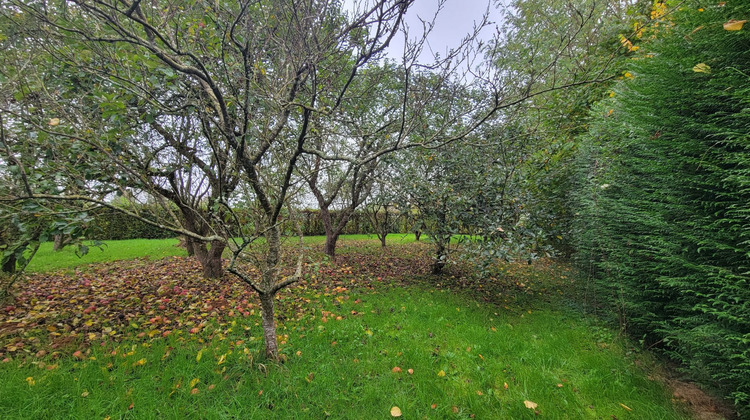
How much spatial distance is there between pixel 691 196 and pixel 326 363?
4063mm

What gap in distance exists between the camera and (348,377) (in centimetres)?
252

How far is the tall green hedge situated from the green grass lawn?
0.54 meters

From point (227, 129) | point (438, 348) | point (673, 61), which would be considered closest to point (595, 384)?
point (438, 348)

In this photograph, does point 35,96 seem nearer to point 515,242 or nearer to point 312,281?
point 312,281

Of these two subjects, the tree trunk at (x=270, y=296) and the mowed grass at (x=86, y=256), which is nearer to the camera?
the tree trunk at (x=270, y=296)

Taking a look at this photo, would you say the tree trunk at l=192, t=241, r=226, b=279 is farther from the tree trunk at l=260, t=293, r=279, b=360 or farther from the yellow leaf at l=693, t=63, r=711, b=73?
the yellow leaf at l=693, t=63, r=711, b=73

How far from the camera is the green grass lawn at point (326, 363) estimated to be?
2156 millimetres

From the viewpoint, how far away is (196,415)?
206 cm

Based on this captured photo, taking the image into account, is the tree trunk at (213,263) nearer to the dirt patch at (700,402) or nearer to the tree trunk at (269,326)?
the tree trunk at (269,326)

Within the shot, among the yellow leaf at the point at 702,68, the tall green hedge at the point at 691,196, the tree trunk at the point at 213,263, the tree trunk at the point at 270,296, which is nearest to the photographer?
the tall green hedge at the point at 691,196

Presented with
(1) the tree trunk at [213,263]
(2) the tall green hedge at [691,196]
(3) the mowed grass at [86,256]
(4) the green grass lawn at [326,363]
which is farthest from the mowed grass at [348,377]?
(3) the mowed grass at [86,256]

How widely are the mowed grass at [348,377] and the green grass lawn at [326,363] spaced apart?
0.01m

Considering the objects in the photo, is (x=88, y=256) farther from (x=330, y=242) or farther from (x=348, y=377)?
(x=348, y=377)

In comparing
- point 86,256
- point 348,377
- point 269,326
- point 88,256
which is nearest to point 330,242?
point 269,326
